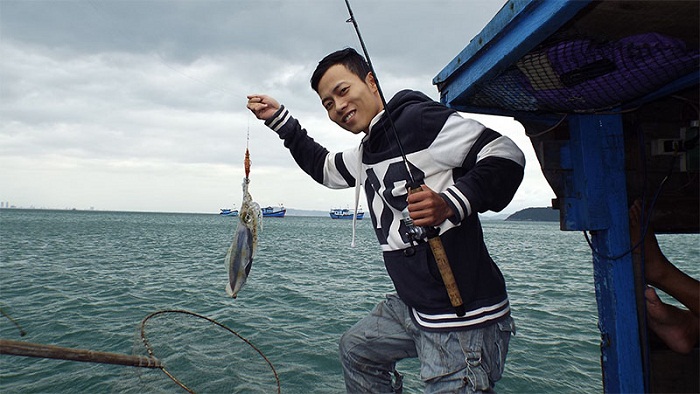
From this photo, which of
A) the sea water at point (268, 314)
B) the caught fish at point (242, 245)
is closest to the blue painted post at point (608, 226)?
the caught fish at point (242, 245)

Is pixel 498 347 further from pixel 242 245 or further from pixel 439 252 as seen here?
pixel 242 245

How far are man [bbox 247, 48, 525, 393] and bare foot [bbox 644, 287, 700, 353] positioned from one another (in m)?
1.49

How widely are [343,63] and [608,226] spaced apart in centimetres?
228

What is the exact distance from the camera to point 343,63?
2.63 metres

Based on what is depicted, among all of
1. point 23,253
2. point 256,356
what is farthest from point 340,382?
point 23,253

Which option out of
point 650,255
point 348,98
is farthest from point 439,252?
point 650,255

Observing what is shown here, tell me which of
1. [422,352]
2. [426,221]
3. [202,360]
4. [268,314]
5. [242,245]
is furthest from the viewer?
[268,314]

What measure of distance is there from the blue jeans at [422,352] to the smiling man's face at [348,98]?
131 centimetres

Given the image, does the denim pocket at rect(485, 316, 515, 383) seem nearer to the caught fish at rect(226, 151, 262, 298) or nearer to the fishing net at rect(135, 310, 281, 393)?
the caught fish at rect(226, 151, 262, 298)

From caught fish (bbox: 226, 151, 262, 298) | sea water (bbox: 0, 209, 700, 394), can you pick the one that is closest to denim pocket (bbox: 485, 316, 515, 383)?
caught fish (bbox: 226, 151, 262, 298)

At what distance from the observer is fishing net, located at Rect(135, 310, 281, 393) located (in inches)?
226

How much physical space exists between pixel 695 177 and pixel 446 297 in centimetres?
256

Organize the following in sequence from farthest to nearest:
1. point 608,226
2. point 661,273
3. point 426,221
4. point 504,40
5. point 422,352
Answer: point 661,273 < point 608,226 < point 422,352 < point 504,40 < point 426,221

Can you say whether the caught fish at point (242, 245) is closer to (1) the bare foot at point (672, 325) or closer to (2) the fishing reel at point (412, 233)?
(2) the fishing reel at point (412, 233)
